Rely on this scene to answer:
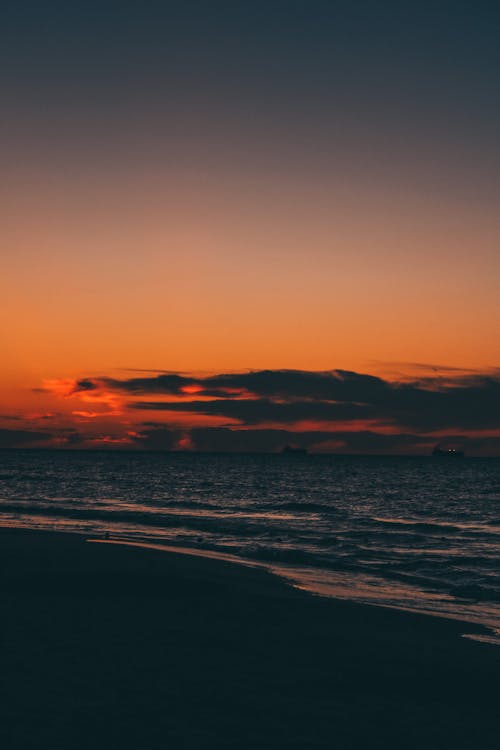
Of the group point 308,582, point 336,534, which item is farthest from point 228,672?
point 336,534

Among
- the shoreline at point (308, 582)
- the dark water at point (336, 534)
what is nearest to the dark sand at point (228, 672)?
the shoreline at point (308, 582)

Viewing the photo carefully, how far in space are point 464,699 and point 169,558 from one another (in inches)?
646

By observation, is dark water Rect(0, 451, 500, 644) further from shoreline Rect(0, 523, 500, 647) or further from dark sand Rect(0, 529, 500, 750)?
dark sand Rect(0, 529, 500, 750)

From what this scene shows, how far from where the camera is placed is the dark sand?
891 cm

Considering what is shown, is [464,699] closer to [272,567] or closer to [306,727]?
[306,727]

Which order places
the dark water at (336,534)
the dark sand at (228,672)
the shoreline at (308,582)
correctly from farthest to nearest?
the dark water at (336,534), the shoreline at (308,582), the dark sand at (228,672)

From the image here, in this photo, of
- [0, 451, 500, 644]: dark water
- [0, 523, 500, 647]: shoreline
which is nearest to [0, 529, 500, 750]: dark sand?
[0, 523, 500, 647]: shoreline

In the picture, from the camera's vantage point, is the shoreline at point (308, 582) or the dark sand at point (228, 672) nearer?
the dark sand at point (228, 672)

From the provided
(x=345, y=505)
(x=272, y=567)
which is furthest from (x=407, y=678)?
(x=345, y=505)

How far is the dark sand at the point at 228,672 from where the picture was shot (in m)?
8.91

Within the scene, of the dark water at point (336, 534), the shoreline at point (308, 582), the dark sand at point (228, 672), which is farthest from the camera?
the dark water at point (336, 534)

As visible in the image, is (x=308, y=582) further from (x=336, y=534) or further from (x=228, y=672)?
(x=336, y=534)

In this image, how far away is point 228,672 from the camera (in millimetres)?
11438

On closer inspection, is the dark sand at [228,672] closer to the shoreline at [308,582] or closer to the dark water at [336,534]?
the shoreline at [308,582]
